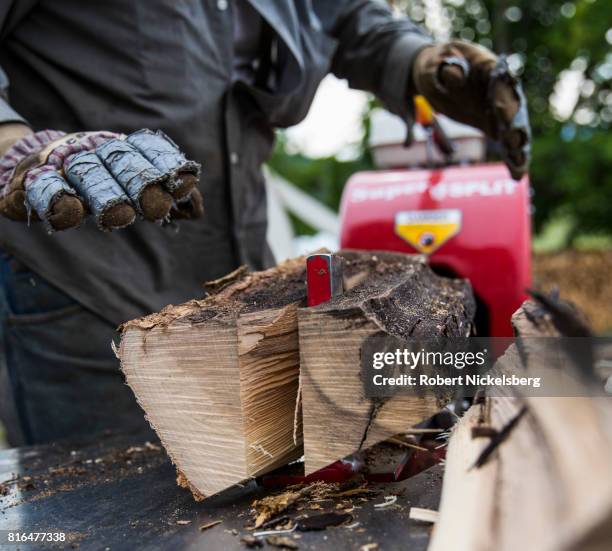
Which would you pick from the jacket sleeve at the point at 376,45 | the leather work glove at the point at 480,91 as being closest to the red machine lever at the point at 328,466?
the leather work glove at the point at 480,91

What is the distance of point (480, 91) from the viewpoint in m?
2.06

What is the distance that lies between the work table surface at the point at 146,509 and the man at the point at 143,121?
509mm

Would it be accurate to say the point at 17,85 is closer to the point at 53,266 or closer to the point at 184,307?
the point at 53,266

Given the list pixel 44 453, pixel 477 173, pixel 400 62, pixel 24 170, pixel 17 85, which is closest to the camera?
pixel 24 170

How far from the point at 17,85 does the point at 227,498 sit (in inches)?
51.2

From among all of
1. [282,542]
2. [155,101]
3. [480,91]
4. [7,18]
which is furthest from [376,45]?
[282,542]

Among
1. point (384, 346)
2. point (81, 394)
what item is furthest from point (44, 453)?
point (384, 346)

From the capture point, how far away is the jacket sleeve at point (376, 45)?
2.19m

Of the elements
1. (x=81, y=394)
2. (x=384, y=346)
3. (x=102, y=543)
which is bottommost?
(x=81, y=394)

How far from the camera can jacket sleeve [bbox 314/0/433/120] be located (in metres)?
2.19

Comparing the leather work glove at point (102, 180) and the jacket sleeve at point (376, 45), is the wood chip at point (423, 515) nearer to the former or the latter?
the leather work glove at point (102, 180)

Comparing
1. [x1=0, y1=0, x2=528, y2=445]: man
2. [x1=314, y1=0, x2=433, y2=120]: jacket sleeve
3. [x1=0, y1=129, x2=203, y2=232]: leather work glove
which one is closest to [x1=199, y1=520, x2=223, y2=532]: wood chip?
[x1=0, y1=129, x2=203, y2=232]: leather work glove

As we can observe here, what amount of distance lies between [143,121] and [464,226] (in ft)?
3.48

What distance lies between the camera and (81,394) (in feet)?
6.35
